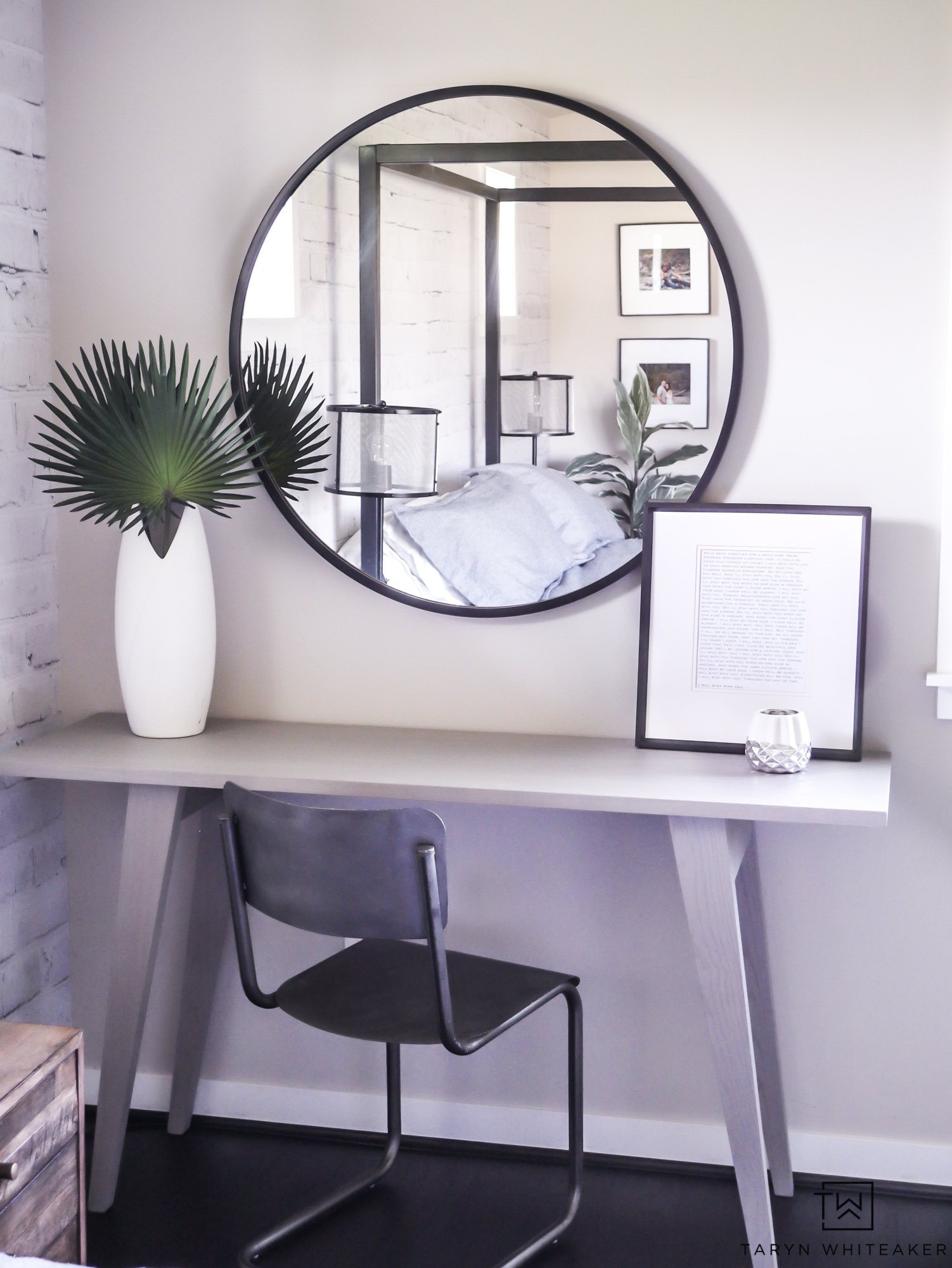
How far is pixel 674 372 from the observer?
2.16 meters

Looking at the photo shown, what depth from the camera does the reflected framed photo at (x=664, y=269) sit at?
6.99 feet

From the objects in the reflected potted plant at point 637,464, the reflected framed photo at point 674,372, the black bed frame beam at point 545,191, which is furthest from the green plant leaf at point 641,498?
the black bed frame beam at point 545,191

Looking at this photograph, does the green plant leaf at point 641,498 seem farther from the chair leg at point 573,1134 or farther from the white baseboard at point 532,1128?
the white baseboard at point 532,1128

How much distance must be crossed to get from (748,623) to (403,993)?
0.85m

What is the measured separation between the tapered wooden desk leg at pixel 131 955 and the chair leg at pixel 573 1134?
72 cm

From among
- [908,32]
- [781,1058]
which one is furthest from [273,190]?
[781,1058]

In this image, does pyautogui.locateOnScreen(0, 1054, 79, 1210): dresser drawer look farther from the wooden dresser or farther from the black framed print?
the black framed print

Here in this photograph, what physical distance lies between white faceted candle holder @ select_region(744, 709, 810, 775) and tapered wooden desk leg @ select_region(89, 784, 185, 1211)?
3.20ft

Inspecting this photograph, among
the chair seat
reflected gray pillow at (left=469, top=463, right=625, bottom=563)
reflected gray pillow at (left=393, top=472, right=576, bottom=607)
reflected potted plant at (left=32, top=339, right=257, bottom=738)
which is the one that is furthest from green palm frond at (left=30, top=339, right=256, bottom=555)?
the chair seat

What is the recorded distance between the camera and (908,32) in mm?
2041

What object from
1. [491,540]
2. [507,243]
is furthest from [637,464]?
[507,243]

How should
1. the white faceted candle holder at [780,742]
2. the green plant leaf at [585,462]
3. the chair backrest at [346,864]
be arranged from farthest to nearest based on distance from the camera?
the green plant leaf at [585,462] → the white faceted candle holder at [780,742] → the chair backrest at [346,864]

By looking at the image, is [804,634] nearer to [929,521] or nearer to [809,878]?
[929,521]

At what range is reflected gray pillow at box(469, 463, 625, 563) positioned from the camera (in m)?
2.21
